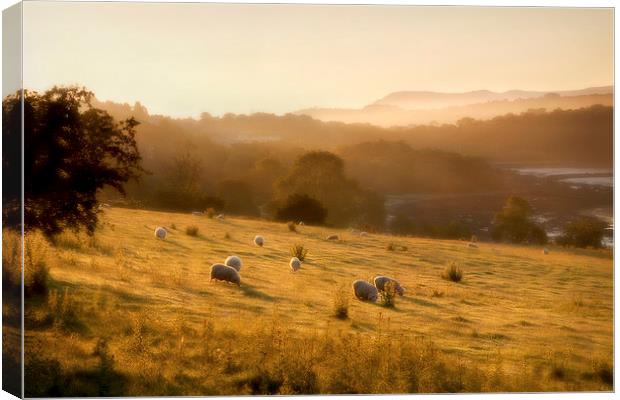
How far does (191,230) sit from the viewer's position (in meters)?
11.0

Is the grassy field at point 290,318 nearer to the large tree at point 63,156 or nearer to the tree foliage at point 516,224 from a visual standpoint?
the tree foliage at point 516,224

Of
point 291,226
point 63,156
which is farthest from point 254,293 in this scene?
point 63,156

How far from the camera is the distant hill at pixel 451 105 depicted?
11398 millimetres

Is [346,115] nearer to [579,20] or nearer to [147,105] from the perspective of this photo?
[147,105]

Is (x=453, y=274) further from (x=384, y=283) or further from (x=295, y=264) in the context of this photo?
(x=295, y=264)

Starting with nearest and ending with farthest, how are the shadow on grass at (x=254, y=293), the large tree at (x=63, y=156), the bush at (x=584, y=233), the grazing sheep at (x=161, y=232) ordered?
the large tree at (x=63, y=156)
the shadow on grass at (x=254, y=293)
the grazing sheep at (x=161, y=232)
the bush at (x=584, y=233)

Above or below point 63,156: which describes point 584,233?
below

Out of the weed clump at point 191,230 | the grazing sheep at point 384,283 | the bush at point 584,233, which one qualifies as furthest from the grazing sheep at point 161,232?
the bush at point 584,233

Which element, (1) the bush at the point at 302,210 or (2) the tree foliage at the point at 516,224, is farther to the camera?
(2) the tree foliage at the point at 516,224

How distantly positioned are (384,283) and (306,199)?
1469mm

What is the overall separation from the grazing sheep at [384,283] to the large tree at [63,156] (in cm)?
344

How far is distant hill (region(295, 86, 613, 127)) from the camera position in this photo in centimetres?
1140

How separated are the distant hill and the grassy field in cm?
153

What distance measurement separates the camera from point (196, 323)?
10633 millimetres
